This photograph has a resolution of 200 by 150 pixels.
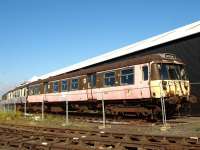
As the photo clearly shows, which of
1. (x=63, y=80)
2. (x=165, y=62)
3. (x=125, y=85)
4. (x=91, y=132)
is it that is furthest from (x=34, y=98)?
(x=91, y=132)

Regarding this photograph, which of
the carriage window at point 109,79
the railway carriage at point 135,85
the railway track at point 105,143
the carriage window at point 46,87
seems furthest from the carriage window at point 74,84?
the railway track at point 105,143

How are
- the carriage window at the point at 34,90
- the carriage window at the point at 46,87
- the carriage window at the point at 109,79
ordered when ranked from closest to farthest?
the carriage window at the point at 109,79 < the carriage window at the point at 46,87 < the carriage window at the point at 34,90

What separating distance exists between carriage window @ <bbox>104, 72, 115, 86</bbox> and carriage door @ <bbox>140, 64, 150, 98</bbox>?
2.74 metres

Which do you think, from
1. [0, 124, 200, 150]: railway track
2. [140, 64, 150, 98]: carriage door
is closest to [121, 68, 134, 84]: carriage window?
[140, 64, 150, 98]: carriage door

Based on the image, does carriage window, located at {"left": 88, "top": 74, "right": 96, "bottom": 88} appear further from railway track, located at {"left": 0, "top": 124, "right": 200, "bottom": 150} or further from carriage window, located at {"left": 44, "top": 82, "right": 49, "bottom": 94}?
railway track, located at {"left": 0, "top": 124, "right": 200, "bottom": 150}

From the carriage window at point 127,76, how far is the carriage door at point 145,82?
89 centimetres

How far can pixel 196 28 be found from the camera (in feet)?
67.7

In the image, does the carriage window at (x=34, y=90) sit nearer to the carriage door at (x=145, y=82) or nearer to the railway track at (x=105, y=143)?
the carriage door at (x=145, y=82)

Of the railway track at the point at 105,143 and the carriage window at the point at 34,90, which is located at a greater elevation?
the carriage window at the point at 34,90

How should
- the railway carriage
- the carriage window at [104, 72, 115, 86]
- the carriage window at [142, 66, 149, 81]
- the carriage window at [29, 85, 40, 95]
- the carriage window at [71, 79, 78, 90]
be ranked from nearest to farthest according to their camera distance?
the railway carriage < the carriage window at [142, 66, 149, 81] < the carriage window at [104, 72, 115, 86] < the carriage window at [71, 79, 78, 90] < the carriage window at [29, 85, 40, 95]

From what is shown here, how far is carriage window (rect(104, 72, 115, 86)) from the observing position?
19969 mm

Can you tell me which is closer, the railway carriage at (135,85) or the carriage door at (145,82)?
the railway carriage at (135,85)

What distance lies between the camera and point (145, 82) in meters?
17.4

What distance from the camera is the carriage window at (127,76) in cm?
1841
